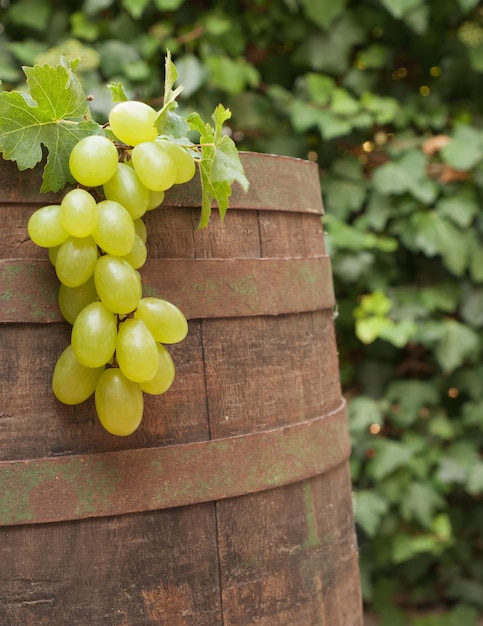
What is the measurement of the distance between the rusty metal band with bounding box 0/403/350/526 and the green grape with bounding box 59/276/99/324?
133mm

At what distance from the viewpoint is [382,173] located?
6.46 ft

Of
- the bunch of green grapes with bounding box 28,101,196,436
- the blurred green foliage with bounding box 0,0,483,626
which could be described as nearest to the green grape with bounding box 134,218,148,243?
the bunch of green grapes with bounding box 28,101,196,436

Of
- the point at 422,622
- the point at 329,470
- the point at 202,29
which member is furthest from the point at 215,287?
the point at 422,622

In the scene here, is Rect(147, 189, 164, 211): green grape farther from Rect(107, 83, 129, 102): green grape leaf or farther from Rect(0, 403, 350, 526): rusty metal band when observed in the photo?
Rect(0, 403, 350, 526): rusty metal band

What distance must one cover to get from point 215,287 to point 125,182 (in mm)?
149

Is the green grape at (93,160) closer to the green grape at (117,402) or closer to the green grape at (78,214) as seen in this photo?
the green grape at (78,214)

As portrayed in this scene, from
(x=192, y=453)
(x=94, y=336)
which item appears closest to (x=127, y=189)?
(x=94, y=336)

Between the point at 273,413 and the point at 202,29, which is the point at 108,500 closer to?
the point at 273,413

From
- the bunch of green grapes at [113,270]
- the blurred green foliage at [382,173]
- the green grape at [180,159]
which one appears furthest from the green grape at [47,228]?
the blurred green foliage at [382,173]

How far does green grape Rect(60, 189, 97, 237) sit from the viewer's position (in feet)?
2.09

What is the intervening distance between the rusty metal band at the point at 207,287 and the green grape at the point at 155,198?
0.05 metres

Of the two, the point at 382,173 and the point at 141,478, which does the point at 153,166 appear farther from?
the point at 382,173

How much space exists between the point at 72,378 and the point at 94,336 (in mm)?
58

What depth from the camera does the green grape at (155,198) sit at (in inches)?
28.1
